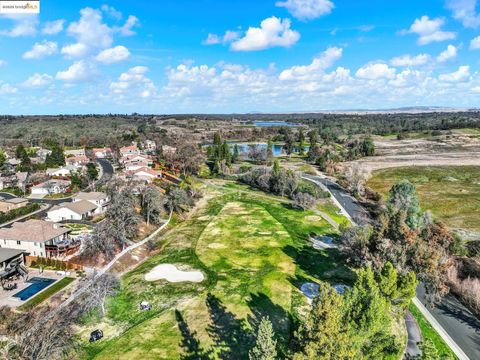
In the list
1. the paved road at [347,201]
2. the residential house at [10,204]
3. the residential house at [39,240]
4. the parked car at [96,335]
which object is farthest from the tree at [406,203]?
the residential house at [10,204]

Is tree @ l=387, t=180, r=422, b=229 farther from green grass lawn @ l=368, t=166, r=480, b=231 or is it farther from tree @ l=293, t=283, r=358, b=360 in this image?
tree @ l=293, t=283, r=358, b=360

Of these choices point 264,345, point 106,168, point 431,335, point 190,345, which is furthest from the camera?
point 106,168

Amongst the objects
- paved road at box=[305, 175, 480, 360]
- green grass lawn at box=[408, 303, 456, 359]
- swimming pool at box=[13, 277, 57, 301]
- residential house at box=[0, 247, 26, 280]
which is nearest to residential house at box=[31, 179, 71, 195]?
residential house at box=[0, 247, 26, 280]

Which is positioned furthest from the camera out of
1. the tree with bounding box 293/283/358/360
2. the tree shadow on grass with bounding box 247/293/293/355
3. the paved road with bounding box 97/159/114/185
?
the paved road with bounding box 97/159/114/185

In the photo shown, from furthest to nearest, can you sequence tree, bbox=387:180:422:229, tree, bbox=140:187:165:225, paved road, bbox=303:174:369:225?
paved road, bbox=303:174:369:225 → tree, bbox=140:187:165:225 → tree, bbox=387:180:422:229

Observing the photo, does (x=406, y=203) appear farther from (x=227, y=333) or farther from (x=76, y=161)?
(x=76, y=161)

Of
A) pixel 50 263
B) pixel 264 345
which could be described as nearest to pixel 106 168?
pixel 50 263

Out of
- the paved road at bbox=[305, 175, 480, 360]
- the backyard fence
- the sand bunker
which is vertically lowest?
the paved road at bbox=[305, 175, 480, 360]
